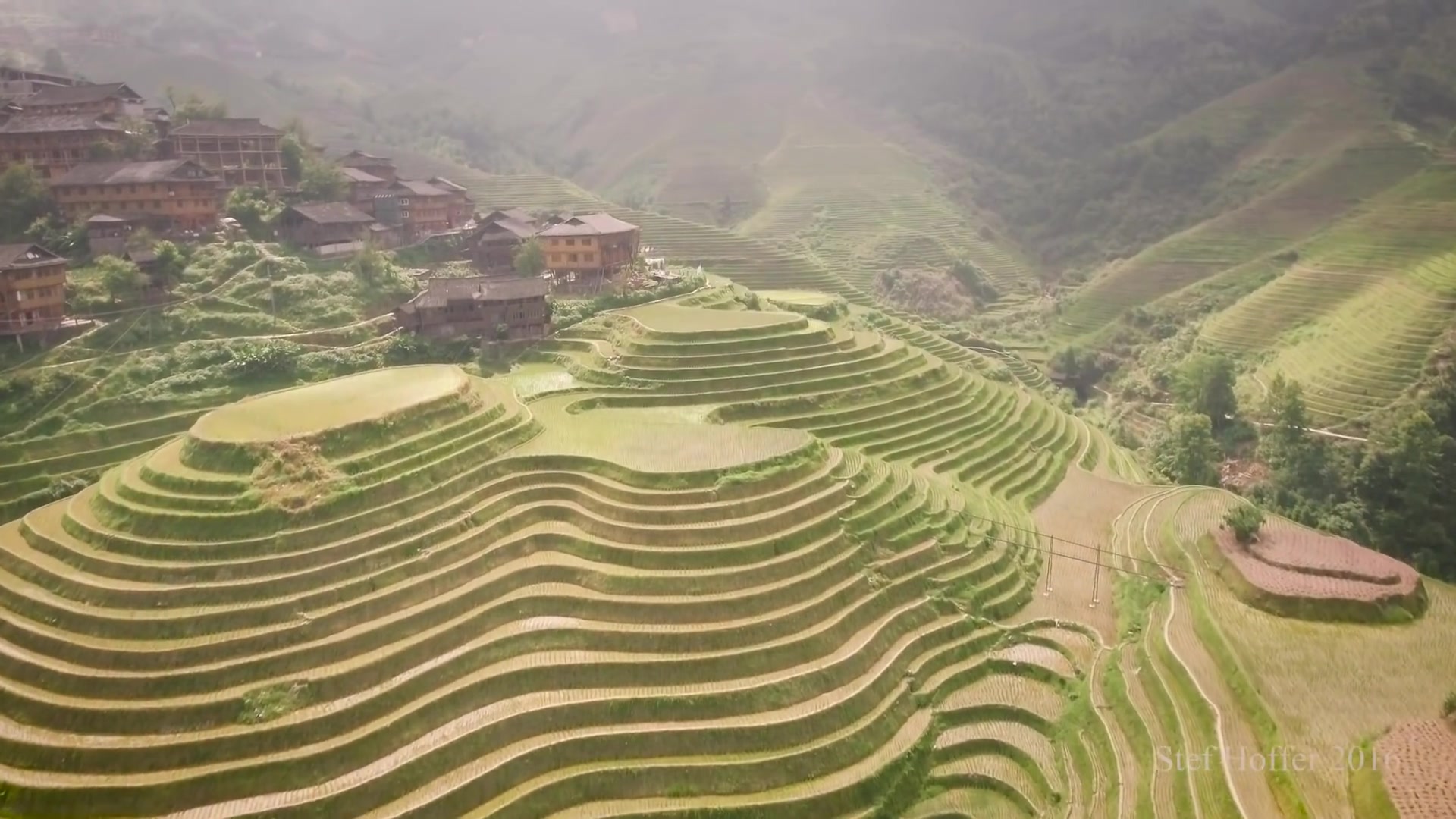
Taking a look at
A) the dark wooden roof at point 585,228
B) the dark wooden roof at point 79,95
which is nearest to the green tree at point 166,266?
the dark wooden roof at point 79,95

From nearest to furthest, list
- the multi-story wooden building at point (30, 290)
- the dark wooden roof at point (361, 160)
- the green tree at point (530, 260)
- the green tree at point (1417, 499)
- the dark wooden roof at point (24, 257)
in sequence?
the dark wooden roof at point (24, 257), the multi-story wooden building at point (30, 290), the green tree at point (1417, 499), the green tree at point (530, 260), the dark wooden roof at point (361, 160)

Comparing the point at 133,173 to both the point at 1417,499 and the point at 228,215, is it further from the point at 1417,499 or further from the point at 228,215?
the point at 1417,499

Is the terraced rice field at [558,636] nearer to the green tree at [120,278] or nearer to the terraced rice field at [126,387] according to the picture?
the terraced rice field at [126,387]

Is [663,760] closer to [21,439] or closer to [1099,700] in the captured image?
[1099,700]

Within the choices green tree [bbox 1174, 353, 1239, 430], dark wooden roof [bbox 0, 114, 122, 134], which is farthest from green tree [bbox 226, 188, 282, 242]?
green tree [bbox 1174, 353, 1239, 430]

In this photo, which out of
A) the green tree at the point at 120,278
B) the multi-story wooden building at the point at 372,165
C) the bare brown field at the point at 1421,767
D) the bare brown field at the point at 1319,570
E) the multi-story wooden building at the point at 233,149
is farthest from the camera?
the multi-story wooden building at the point at 372,165

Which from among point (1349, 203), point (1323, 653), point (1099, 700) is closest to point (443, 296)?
point (1099, 700)

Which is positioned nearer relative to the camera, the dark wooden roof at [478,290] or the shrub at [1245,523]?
the shrub at [1245,523]
